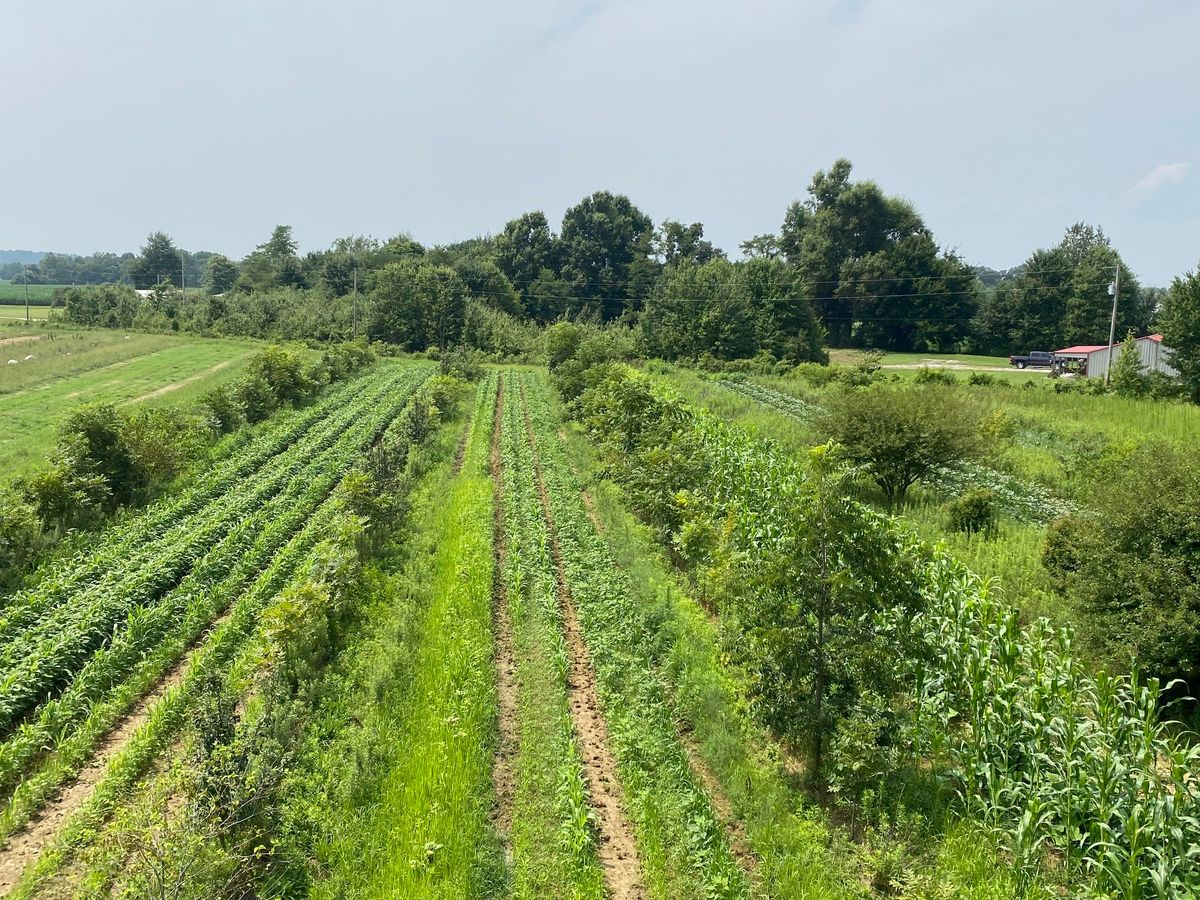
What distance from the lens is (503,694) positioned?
9.81 meters

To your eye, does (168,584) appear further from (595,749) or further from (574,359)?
(574,359)

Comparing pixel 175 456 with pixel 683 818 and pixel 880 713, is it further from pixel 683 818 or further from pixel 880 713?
pixel 880 713

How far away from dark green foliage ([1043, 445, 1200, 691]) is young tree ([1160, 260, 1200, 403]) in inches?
1246

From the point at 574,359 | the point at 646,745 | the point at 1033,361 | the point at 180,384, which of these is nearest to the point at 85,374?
the point at 180,384

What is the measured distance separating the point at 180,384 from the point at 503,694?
36.9 meters

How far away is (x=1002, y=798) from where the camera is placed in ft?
23.6

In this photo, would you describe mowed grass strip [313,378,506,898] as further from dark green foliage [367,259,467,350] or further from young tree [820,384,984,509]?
dark green foliage [367,259,467,350]

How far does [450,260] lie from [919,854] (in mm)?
86295

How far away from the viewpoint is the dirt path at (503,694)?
24.8ft

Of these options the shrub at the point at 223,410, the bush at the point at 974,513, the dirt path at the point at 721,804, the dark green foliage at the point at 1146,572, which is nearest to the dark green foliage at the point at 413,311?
the shrub at the point at 223,410

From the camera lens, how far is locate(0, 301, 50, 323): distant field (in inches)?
2857

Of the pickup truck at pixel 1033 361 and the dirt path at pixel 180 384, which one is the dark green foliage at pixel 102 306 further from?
the pickup truck at pixel 1033 361

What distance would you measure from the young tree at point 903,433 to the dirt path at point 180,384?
3126cm

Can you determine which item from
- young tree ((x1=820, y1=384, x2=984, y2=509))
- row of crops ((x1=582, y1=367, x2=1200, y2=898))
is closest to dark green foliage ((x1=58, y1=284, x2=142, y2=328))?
young tree ((x1=820, y1=384, x2=984, y2=509))
